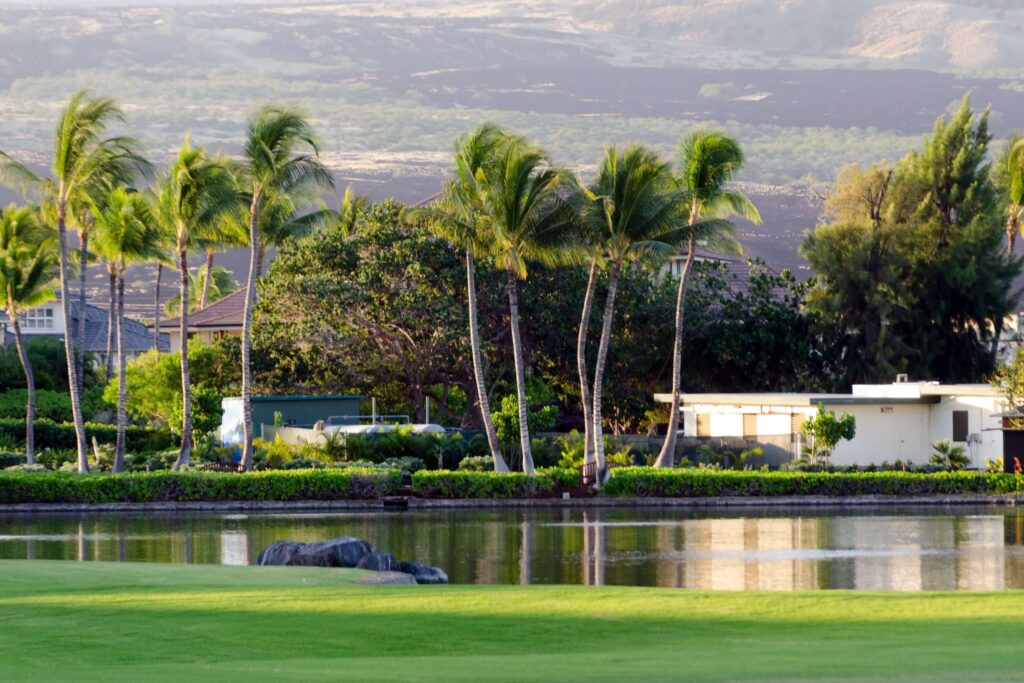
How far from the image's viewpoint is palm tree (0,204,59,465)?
59.1 m

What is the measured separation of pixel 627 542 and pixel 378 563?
354 inches

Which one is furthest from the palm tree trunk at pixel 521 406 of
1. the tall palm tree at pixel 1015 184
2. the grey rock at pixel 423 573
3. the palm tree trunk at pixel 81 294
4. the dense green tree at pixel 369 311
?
the tall palm tree at pixel 1015 184

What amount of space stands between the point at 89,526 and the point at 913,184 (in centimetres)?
4218

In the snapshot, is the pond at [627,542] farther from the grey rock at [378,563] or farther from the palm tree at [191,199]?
the palm tree at [191,199]

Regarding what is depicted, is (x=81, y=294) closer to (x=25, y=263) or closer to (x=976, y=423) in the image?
(x=25, y=263)

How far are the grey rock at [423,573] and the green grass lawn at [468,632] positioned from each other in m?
1.38

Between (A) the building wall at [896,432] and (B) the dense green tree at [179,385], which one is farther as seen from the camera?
(B) the dense green tree at [179,385]

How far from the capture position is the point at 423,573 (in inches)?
1003

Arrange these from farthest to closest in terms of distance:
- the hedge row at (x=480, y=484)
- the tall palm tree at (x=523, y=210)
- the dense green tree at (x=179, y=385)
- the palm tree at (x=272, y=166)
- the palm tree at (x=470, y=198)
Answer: the dense green tree at (x=179, y=385) → the palm tree at (x=272, y=166) → the palm tree at (x=470, y=198) → the tall palm tree at (x=523, y=210) → the hedge row at (x=480, y=484)

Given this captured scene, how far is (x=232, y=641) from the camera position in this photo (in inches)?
697

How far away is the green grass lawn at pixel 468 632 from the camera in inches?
598

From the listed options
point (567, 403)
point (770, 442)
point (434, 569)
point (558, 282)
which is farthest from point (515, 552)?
point (567, 403)

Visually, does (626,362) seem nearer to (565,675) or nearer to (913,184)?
(913,184)

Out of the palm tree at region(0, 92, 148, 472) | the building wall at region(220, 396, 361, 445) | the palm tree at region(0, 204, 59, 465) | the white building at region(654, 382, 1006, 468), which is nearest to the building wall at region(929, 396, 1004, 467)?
the white building at region(654, 382, 1006, 468)
